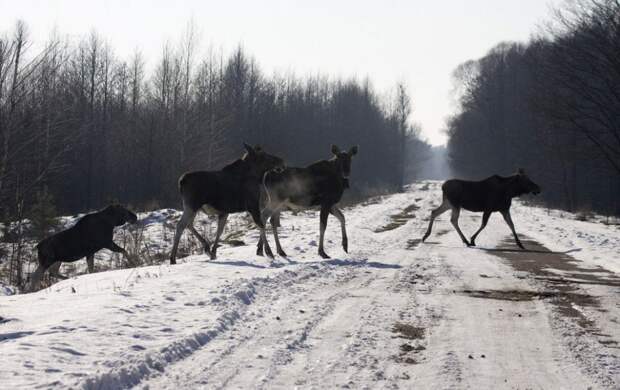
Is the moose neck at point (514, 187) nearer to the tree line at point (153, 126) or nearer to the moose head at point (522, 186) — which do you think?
the moose head at point (522, 186)

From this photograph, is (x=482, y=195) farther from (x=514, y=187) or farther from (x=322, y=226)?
(x=322, y=226)

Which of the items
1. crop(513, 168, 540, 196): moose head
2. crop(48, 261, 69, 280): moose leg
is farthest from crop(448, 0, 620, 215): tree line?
crop(48, 261, 69, 280): moose leg

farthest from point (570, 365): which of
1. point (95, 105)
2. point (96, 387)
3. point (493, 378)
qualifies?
point (95, 105)

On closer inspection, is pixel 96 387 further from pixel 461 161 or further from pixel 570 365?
pixel 461 161

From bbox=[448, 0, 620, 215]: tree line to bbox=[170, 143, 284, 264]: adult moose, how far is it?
58.4 ft

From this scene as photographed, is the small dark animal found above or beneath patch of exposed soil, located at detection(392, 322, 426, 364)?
above

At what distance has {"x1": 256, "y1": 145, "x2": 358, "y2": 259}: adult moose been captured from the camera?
1345 centimetres

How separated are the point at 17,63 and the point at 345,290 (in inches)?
317

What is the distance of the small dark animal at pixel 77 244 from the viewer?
1321 cm

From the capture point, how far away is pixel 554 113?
90.0ft

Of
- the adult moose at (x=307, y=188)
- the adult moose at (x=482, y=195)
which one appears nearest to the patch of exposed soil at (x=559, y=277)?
the adult moose at (x=482, y=195)

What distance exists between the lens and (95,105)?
5422 cm

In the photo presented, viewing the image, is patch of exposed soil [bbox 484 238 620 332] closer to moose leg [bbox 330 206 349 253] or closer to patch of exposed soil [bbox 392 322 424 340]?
patch of exposed soil [bbox 392 322 424 340]

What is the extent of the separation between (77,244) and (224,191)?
391 centimetres
